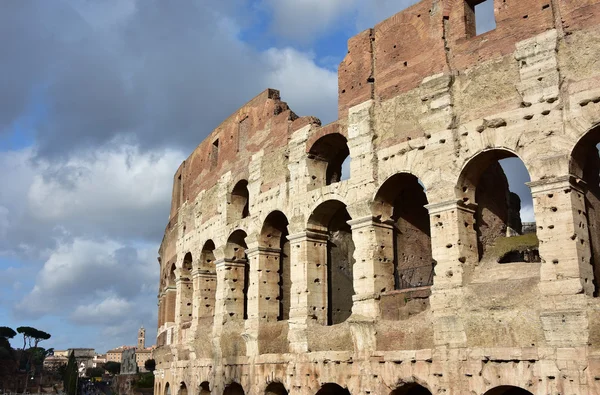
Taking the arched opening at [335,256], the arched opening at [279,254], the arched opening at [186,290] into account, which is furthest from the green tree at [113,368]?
the arched opening at [335,256]

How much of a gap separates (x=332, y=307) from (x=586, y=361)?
6461 mm

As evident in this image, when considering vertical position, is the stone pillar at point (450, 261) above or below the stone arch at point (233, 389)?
above

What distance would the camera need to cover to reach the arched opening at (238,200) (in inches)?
690

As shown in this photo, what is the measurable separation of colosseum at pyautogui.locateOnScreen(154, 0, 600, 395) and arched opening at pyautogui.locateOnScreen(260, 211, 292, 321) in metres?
0.04

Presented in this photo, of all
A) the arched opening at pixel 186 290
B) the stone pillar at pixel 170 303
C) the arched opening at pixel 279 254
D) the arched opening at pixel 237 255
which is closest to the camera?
the arched opening at pixel 279 254

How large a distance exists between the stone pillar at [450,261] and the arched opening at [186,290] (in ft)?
36.6

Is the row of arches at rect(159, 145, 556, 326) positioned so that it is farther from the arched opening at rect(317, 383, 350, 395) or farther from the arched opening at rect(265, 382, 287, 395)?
the arched opening at rect(265, 382, 287, 395)

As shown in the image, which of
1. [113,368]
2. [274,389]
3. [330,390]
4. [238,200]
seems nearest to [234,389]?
[274,389]

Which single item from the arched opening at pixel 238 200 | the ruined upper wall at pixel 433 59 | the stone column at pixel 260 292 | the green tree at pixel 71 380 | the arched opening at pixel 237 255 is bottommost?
the green tree at pixel 71 380

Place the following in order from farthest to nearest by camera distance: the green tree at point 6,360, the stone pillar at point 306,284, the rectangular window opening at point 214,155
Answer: the green tree at point 6,360 → the rectangular window opening at point 214,155 → the stone pillar at point 306,284

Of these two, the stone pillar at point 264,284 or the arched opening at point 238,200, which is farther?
the arched opening at point 238,200

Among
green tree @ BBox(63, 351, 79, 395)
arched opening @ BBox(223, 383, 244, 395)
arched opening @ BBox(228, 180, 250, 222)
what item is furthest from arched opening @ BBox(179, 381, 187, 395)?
green tree @ BBox(63, 351, 79, 395)

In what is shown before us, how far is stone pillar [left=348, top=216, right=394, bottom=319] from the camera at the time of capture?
1226 centimetres

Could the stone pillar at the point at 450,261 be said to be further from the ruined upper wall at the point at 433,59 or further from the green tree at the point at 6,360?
the green tree at the point at 6,360
